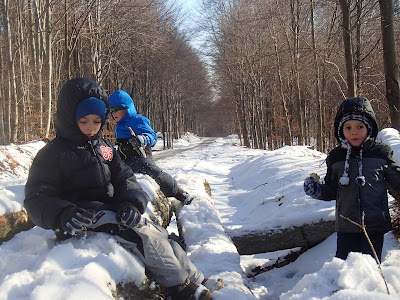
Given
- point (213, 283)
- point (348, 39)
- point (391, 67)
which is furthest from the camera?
point (348, 39)

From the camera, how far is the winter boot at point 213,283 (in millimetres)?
2641

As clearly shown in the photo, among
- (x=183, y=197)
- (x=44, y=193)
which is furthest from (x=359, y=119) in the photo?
(x=183, y=197)

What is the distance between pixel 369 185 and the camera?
2611mm

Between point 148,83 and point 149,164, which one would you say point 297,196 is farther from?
point 148,83

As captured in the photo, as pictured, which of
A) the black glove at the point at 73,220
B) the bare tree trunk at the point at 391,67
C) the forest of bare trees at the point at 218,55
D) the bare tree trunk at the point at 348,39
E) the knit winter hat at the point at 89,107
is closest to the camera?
the black glove at the point at 73,220

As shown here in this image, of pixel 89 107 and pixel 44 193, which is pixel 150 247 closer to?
pixel 44 193

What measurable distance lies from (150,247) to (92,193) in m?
0.65

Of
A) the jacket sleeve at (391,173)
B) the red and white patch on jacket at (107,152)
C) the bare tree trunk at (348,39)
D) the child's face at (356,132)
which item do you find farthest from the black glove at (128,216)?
the bare tree trunk at (348,39)

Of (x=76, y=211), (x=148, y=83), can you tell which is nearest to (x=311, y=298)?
(x=76, y=211)

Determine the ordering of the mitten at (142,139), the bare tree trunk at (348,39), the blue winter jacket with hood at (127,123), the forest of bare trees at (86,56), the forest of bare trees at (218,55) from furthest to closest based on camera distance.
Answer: the forest of bare trees at (86,56) < the forest of bare trees at (218,55) < the bare tree trunk at (348,39) < the blue winter jacket with hood at (127,123) < the mitten at (142,139)

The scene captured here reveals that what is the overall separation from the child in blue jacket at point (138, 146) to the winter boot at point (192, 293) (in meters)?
2.32

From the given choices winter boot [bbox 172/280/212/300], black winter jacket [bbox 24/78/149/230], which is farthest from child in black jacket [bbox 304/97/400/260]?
black winter jacket [bbox 24/78/149/230]

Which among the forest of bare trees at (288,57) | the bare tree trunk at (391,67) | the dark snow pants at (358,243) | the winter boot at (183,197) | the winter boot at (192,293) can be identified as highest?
the forest of bare trees at (288,57)

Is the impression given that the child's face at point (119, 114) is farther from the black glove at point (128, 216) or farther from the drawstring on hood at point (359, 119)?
the drawstring on hood at point (359, 119)
